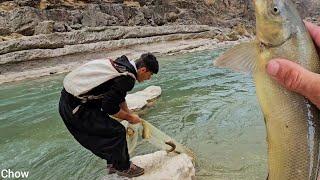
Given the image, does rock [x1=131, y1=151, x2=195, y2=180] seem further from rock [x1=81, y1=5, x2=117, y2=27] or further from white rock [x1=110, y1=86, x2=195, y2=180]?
rock [x1=81, y1=5, x2=117, y2=27]

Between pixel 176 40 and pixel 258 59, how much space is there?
85.3ft

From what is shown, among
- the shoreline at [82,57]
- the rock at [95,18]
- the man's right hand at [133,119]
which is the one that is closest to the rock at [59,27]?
the rock at [95,18]

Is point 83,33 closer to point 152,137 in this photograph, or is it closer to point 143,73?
point 152,137

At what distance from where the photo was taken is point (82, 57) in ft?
65.0

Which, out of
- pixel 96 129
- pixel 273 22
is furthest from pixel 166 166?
pixel 273 22

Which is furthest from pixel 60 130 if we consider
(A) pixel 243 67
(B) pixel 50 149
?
(A) pixel 243 67

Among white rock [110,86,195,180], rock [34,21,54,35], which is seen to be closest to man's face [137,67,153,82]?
white rock [110,86,195,180]

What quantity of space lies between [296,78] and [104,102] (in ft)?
8.85

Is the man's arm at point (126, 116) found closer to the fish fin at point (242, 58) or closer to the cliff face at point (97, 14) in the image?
the fish fin at point (242, 58)

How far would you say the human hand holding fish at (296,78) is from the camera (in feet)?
5.83

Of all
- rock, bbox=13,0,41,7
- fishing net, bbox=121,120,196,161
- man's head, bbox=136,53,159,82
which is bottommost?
rock, bbox=13,0,41,7

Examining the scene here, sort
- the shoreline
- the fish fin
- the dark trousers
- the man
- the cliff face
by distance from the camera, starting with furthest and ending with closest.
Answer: the cliff face < the shoreline < the dark trousers < the man < the fish fin

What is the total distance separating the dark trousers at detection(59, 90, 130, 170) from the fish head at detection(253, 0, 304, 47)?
3.00m

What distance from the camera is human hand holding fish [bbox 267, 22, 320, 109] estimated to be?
178cm
